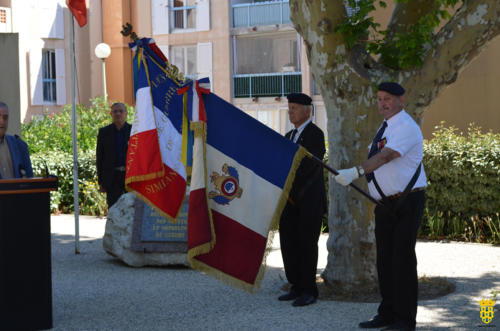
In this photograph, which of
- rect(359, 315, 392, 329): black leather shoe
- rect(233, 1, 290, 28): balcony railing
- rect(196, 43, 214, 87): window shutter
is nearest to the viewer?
rect(359, 315, 392, 329): black leather shoe

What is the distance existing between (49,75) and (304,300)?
28321mm

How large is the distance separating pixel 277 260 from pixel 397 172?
165 inches

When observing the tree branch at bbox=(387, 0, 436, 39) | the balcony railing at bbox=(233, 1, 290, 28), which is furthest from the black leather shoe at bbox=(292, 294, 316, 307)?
the balcony railing at bbox=(233, 1, 290, 28)

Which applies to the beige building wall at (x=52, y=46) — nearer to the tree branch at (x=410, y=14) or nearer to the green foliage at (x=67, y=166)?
the green foliage at (x=67, y=166)

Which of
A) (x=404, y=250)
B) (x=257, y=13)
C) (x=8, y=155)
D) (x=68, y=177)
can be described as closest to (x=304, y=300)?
(x=404, y=250)

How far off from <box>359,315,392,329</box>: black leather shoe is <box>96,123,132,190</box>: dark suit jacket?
5.07 m

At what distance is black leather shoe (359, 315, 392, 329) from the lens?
6270mm

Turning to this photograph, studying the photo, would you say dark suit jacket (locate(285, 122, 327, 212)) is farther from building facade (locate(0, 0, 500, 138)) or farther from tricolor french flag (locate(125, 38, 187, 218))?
building facade (locate(0, 0, 500, 138))

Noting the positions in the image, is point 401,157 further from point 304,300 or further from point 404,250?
point 304,300

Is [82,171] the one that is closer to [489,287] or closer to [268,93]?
[489,287]

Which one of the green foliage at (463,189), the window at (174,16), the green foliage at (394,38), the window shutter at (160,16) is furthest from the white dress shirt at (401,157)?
the window shutter at (160,16)

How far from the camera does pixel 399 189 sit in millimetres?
6066

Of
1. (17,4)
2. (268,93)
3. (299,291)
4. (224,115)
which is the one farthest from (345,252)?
(17,4)

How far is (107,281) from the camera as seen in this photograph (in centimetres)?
866
